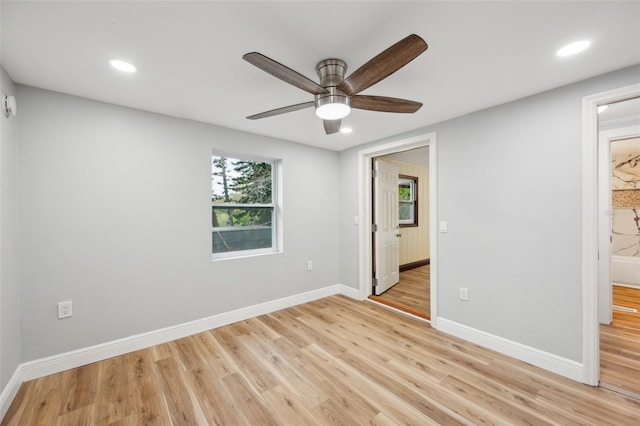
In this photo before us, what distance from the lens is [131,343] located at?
7.95 ft

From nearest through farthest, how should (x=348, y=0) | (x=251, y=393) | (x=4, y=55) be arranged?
(x=348, y=0) < (x=4, y=55) < (x=251, y=393)

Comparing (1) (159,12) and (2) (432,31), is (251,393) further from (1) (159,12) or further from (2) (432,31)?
(2) (432,31)

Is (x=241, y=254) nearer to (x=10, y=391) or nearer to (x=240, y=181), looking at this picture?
(x=240, y=181)

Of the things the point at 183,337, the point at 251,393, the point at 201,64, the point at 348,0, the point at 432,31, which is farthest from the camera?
the point at 183,337

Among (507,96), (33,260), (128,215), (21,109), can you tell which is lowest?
(33,260)

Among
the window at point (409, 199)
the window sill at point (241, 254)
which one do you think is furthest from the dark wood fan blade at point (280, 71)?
the window at point (409, 199)

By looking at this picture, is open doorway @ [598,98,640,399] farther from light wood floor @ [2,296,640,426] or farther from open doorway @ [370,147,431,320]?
open doorway @ [370,147,431,320]

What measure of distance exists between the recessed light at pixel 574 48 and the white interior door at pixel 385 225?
2375mm

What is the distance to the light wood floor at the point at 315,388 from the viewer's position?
1.65m

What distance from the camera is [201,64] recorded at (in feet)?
5.73

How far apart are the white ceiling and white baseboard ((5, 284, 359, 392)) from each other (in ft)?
7.25

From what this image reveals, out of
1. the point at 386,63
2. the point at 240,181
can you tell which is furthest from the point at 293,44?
the point at 240,181

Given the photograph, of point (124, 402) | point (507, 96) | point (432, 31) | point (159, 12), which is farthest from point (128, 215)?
point (507, 96)

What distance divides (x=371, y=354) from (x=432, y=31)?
252 cm
